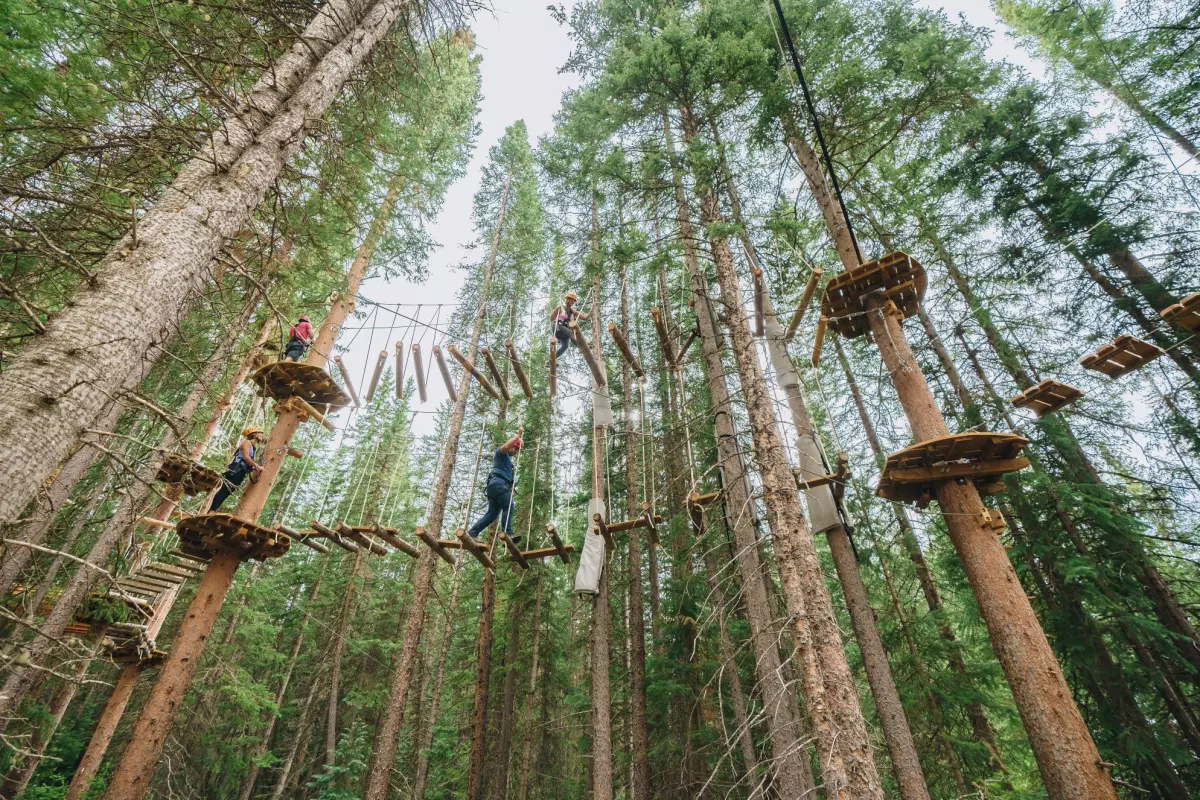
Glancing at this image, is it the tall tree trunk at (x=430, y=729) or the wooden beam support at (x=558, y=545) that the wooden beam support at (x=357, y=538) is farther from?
the tall tree trunk at (x=430, y=729)

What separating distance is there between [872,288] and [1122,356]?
2.55m

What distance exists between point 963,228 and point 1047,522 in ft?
16.1

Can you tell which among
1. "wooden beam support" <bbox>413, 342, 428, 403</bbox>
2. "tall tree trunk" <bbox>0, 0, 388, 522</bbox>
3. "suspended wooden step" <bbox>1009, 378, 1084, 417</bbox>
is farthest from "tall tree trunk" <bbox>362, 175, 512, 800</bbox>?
"suspended wooden step" <bbox>1009, 378, 1084, 417</bbox>

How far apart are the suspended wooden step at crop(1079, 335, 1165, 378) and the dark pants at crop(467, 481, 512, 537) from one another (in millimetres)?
6783

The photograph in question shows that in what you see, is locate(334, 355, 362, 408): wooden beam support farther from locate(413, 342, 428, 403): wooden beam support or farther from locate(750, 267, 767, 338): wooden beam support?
locate(750, 267, 767, 338): wooden beam support

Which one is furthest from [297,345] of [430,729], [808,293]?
[430,729]

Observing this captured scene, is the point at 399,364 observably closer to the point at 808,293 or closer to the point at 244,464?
the point at 244,464

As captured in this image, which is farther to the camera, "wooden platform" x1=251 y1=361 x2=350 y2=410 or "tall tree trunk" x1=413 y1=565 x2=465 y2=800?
"tall tree trunk" x1=413 y1=565 x2=465 y2=800

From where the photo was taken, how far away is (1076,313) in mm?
8203

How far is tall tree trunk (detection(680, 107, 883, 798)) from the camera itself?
10.6ft

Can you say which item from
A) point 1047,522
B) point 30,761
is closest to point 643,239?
point 1047,522

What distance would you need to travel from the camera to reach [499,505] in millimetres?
6879

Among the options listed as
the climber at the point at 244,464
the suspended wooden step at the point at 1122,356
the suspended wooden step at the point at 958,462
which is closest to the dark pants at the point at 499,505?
the climber at the point at 244,464

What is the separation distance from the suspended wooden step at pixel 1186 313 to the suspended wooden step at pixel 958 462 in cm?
201
